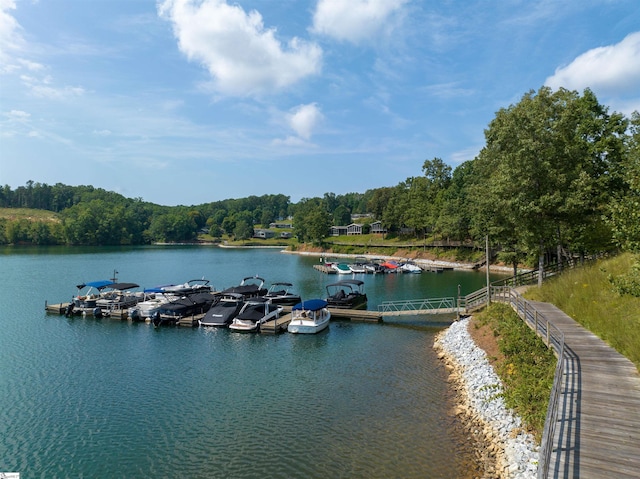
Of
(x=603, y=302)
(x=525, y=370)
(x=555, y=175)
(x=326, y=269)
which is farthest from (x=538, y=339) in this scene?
(x=326, y=269)

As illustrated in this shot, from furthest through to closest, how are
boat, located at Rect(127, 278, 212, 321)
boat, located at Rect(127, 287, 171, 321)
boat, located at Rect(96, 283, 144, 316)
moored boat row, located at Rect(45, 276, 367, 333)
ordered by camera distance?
boat, located at Rect(96, 283, 144, 316) → boat, located at Rect(127, 278, 212, 321) → boat, located at Rect(127, 287, 171, 321) → moored boat row, located at Rect(45, 276, 367, 333)

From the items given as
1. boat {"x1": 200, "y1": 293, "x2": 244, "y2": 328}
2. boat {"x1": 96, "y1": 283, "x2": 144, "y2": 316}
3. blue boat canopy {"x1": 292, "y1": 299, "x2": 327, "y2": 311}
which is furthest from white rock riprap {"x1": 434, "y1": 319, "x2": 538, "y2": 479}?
boat {"x1": 96, "y1": 283, "x2": 144, "y2": 316}

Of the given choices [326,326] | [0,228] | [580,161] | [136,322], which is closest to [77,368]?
[136,322]

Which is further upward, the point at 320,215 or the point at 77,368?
the point at 320,215

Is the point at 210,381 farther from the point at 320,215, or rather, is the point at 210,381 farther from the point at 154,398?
the point at 320,215

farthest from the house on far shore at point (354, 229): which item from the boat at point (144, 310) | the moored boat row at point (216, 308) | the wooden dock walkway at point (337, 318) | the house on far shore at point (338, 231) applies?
the boat at point (144, 310)

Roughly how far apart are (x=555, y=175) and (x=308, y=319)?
21.7 meters

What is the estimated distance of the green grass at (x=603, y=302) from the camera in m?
15.4

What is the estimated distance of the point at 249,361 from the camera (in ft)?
83.5

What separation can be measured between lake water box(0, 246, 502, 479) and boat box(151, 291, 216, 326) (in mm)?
1295

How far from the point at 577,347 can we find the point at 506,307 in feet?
37.3

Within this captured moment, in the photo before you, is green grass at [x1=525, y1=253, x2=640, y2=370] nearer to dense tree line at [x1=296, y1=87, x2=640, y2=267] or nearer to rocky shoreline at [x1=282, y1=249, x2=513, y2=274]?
dense tree line at [x1=296, y1=87, x2=640, y2=267]

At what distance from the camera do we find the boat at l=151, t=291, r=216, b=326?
3606 centimetres

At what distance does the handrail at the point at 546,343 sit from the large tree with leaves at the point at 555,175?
584 centimetres
